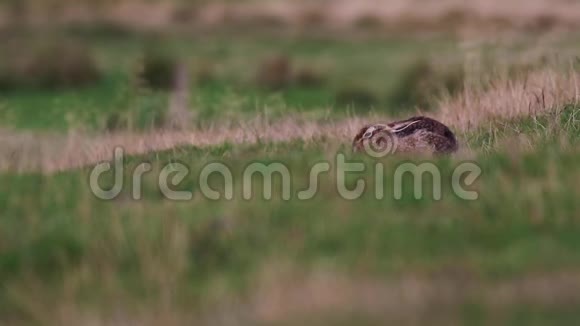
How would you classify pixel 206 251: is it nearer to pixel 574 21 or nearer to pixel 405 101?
pixel 405 101

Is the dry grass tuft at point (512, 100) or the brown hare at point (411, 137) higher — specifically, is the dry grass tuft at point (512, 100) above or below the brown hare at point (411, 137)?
above

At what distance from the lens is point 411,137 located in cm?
1128

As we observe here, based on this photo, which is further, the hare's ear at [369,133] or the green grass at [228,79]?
the green grass at [228,79]

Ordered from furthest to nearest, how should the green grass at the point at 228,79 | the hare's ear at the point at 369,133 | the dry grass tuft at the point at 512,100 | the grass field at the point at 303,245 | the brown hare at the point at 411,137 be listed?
the green grass at the point at 228,79 < the dry grass tuft at the point at 512,100 < the hare's ear at the point at 369,133 < the brown hare at the point at 411,137 < the grass field at the point at 303,245

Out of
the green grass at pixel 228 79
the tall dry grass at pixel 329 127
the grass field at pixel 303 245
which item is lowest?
the grass field at pixel 303 245

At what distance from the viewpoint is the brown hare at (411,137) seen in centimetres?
1102

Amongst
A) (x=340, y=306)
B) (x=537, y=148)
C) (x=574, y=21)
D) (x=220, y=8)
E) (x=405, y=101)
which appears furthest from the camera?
(x=220, y=8)

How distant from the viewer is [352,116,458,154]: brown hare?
11.0 meters

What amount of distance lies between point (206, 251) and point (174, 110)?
56.3ft

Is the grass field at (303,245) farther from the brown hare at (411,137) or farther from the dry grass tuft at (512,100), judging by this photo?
the dry grass tuft at (512,100)

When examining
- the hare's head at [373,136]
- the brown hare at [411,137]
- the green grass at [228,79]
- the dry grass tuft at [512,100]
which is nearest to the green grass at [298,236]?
the brown hare at [411,137]

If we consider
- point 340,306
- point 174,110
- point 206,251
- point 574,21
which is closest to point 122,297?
point 206,251

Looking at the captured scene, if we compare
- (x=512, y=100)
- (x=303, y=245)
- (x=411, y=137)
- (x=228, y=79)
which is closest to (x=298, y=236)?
(x=303, y=245)

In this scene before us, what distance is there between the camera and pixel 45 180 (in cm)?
972
